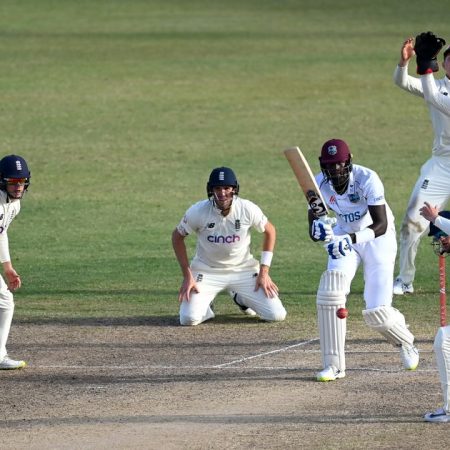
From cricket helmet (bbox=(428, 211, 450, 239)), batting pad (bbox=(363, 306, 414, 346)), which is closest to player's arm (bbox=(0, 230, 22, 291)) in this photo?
batting pad (bbox=(363, 306, 414, 346))

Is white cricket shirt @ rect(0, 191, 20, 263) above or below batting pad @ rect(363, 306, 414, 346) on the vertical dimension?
above

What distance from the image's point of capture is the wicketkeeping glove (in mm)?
13734

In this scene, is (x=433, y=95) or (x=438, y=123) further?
(x=438, y=123)

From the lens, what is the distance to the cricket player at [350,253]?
11.6 meters

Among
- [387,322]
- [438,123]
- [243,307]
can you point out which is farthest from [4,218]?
[438,123]

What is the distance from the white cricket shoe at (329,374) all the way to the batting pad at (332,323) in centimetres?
3

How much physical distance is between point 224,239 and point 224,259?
1.06 ft

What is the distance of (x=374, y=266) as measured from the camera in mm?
12141

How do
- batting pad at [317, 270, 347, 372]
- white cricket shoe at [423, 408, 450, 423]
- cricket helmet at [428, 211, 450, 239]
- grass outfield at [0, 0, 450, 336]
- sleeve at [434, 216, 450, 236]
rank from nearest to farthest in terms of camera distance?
1. white cricket shoe at [423, 408, 450, 423]
2. sleeve at [434, 216, 450, 236]
3. cricket helmet at [428, 211, 450, 239]
4. batting pad at [317, 270, 347, 372]
5. grass outfield at [0, 0, 450, 336]

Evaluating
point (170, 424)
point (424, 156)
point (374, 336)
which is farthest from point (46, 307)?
point (424, 156)

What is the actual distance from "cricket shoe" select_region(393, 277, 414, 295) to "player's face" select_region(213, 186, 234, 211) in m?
2.60

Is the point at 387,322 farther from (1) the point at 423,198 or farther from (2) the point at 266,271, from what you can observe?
(1) the point at 423,198

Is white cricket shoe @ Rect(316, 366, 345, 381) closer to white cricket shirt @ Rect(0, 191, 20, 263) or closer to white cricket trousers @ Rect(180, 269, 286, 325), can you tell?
white cricket trousers @ Rect(180, 269, 286, 325)

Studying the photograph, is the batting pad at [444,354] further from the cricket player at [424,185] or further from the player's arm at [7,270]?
the cricket player at [424,185]
